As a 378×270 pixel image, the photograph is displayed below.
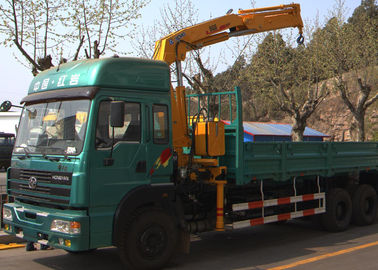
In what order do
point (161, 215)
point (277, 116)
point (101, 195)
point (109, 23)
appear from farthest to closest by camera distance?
point (277, 116)
point (109, 23)
point (161, 215)
point (101, 195)

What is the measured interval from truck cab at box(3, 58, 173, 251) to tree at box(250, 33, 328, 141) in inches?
681

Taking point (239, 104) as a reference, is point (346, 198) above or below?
below

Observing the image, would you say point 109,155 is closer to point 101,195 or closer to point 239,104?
point 101,195

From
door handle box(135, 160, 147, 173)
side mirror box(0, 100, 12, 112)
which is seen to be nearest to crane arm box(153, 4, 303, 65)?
door handle box(135, 160, 147, 173)

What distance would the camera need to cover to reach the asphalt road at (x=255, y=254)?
21.5 feet

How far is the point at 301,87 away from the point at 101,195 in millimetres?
21615

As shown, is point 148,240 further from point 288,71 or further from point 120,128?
point 288,71

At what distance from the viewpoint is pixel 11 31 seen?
14156mm

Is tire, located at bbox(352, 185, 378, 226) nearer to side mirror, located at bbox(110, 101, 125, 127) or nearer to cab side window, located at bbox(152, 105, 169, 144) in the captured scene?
cab side window, located at bbox(152, 105, 169, 144)

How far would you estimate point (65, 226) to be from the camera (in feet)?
18.0

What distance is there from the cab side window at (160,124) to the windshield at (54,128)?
1.03 metres

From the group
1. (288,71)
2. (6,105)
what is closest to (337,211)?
(6,105)

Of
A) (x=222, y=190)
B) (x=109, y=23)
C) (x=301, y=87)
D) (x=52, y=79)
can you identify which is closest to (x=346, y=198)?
(x=222, y=190)

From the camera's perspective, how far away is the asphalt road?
6.56 metres
